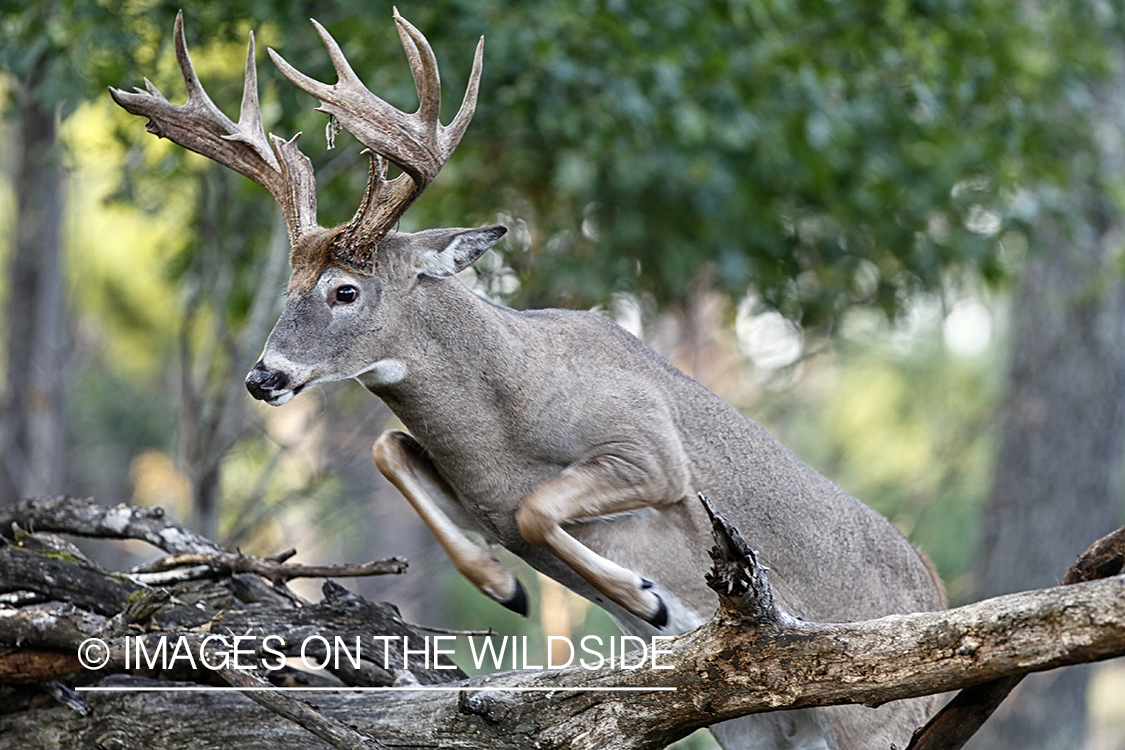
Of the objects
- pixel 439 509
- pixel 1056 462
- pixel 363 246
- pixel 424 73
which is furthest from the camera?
pixel 1056 462

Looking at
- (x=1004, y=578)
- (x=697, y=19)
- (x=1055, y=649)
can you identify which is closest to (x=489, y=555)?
(x=1055, y=649)

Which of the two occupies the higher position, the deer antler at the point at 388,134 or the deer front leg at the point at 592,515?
the deer antler at the point at 388,134

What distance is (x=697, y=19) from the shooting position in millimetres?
8453

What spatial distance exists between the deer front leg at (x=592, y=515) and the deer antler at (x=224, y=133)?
4.94 ft

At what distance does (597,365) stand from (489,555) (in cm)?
85

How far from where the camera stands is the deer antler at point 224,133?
4820mm

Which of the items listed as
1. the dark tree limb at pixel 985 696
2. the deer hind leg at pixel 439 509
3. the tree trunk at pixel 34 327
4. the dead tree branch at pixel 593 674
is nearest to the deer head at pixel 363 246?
the deer hind leg at pixel 439 509

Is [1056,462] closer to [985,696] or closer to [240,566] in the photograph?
[985,696]

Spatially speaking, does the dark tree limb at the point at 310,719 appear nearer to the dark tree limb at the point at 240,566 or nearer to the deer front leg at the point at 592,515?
the dark tree limb at the point at 240,566

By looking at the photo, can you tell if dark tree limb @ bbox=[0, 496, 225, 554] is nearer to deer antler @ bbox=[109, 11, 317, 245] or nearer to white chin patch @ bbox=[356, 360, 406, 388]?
white chin patch @ bbox=[356, 360, 406, 388]

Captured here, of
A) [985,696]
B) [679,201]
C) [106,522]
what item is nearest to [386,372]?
[106,522]

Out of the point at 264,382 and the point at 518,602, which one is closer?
the point at 264,382

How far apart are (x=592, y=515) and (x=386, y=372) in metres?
0.93

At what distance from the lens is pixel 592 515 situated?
4555mm
